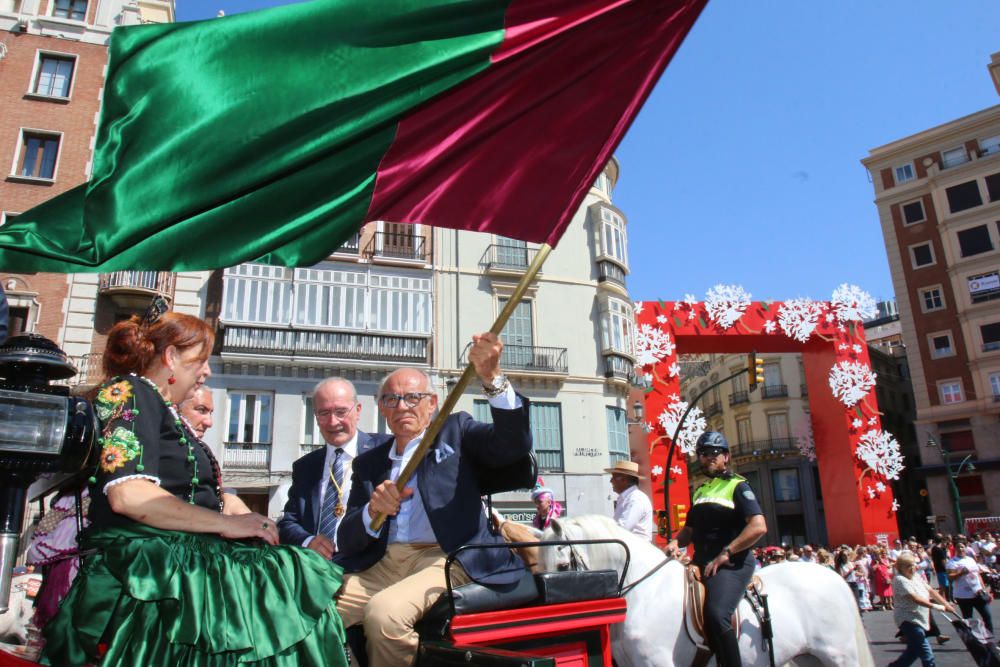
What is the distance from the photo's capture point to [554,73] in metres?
4.08

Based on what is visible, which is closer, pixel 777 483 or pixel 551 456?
pixel 551 456

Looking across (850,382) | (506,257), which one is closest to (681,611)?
(506,257)

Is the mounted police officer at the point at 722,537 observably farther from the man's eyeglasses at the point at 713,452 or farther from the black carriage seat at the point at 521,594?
the black carriage seat at the point at 521,594

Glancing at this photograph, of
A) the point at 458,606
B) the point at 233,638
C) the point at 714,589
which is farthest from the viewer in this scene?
the point at 714,589

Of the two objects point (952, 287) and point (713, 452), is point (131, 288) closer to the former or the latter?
point (713, 452)

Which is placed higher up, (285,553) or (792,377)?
(792,377)

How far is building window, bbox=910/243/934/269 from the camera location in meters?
45.9

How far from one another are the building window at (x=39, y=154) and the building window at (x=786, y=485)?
47.0 metres

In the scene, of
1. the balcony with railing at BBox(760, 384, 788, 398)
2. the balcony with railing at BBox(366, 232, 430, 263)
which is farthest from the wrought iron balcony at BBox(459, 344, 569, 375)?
the balcony with railing at BBox(760, 384, 788, 398)

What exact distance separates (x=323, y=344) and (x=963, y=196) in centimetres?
4044

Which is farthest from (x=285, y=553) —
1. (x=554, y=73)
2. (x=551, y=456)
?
(x=551, y=456)

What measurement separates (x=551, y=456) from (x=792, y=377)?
32.7m

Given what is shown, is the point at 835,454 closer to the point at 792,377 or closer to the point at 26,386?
the point at 792,377

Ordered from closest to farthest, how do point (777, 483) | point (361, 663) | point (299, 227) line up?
point (299, 227) < point (361, 663) < point (777, 483)
